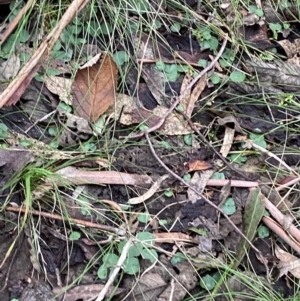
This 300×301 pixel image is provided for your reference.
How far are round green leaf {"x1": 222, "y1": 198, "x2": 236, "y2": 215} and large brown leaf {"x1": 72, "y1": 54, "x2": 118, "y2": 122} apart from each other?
1.74 feet

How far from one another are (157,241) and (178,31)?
85 cm

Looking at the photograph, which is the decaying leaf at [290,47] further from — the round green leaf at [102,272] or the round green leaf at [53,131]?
the round green leaf at [102,272]

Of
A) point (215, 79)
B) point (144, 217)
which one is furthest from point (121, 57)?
point (144, 217)

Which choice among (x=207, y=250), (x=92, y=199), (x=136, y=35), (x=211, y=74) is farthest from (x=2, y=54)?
(x=207, y=250)

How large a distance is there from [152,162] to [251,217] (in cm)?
38

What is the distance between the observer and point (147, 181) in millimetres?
1833

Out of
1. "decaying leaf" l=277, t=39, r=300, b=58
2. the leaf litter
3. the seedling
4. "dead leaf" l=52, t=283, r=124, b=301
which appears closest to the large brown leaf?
the leaf litter

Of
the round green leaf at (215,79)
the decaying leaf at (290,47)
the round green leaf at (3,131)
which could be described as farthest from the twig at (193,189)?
the decaying leaf at (290,47)

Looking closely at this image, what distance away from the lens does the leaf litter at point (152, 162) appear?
170 cm

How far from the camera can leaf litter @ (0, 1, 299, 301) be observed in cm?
170

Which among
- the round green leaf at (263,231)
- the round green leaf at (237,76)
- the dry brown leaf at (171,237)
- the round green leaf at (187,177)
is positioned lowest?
the round green leaf at (263,231)

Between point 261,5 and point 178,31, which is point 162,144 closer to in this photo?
point 178,31

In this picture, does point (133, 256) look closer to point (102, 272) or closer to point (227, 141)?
point (102, 272)

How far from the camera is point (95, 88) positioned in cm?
196
